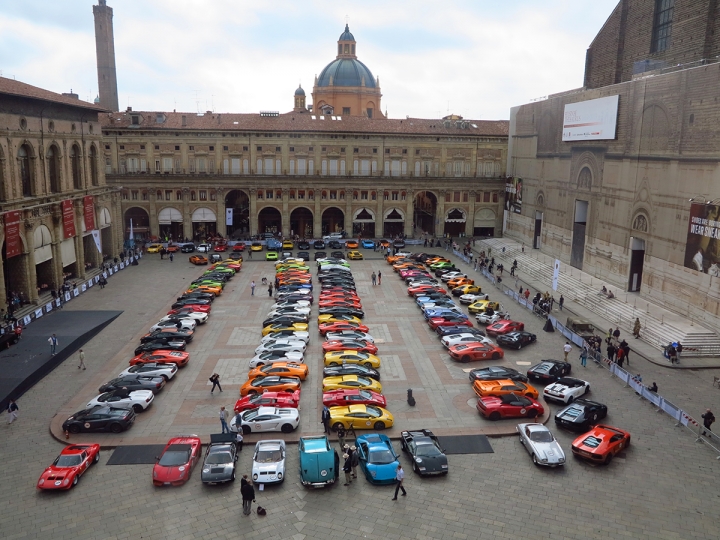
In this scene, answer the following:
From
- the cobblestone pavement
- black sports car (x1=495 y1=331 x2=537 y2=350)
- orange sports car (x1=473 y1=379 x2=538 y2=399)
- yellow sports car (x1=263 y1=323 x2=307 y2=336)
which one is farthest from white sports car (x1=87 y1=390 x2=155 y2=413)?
black sports car (x1=495 y1=331 x2=537 y2=350)

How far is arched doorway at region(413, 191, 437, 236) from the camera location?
8456cm

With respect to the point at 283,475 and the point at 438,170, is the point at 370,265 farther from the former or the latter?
the point at 283,475

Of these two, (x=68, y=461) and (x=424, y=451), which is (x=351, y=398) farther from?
(x=68, y=461)

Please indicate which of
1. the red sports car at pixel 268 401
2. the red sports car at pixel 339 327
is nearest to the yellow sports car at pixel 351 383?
the red sports car at pixel 268 401

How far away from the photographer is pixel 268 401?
2755 cm

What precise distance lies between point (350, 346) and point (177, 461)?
48.5ft

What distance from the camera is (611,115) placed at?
1948 inches

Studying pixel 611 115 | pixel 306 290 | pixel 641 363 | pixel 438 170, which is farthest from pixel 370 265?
pixel 641 363

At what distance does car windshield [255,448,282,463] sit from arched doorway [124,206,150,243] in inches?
2363

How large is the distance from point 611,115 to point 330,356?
32643mm

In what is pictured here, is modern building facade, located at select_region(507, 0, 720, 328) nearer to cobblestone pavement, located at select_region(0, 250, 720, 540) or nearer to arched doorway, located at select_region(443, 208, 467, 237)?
arched doorway, located at select_region(443, 208, 467, 237)

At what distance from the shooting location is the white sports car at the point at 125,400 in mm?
27734

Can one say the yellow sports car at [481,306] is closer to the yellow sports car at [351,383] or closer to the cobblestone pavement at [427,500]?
the yellow sports car at [351,383]

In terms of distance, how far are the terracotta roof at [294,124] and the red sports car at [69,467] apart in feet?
188
